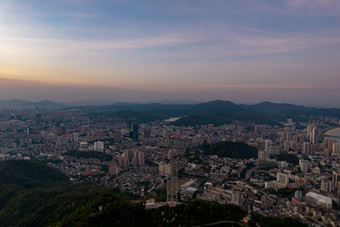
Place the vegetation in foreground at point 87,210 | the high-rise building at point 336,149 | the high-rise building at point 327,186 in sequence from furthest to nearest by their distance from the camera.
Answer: the high-rise building at point 336,149 → the high-rise building at point 327,186 → the vegetation in foreground at point 87,210

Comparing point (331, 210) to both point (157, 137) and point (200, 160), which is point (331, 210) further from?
point (157, 137)

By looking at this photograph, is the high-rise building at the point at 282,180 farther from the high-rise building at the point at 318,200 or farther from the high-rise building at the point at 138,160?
the high-rise building at the point at 138,160

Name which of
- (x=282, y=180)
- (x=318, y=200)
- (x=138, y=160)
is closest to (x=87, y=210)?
(x=138, y=160)

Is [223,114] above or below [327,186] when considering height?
above

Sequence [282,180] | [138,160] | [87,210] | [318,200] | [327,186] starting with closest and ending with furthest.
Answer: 1. [87,210]
2. [318,200]
3. [327,186]
4. [282,180]
5. [138,160]

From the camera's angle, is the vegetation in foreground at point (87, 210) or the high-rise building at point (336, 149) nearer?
the vegetation in foreground at point (87, 210)

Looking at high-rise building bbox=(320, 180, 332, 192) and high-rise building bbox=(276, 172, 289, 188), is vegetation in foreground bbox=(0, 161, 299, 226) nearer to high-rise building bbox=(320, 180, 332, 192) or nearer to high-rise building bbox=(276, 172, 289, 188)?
high-rise building bbox=(276, 172, 289, 188)

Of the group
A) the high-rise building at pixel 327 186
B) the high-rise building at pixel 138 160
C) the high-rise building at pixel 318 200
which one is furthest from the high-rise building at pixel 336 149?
the high-rise building at pixel 138 160

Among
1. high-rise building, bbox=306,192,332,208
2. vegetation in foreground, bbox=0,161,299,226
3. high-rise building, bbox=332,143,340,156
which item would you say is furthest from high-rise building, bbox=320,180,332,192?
high-rise building, bbox=332,143,340,156

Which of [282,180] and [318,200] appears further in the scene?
[282,180]

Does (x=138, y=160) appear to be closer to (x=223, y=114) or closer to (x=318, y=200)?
(x=318, y=200)

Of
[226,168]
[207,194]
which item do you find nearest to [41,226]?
[207,194]
